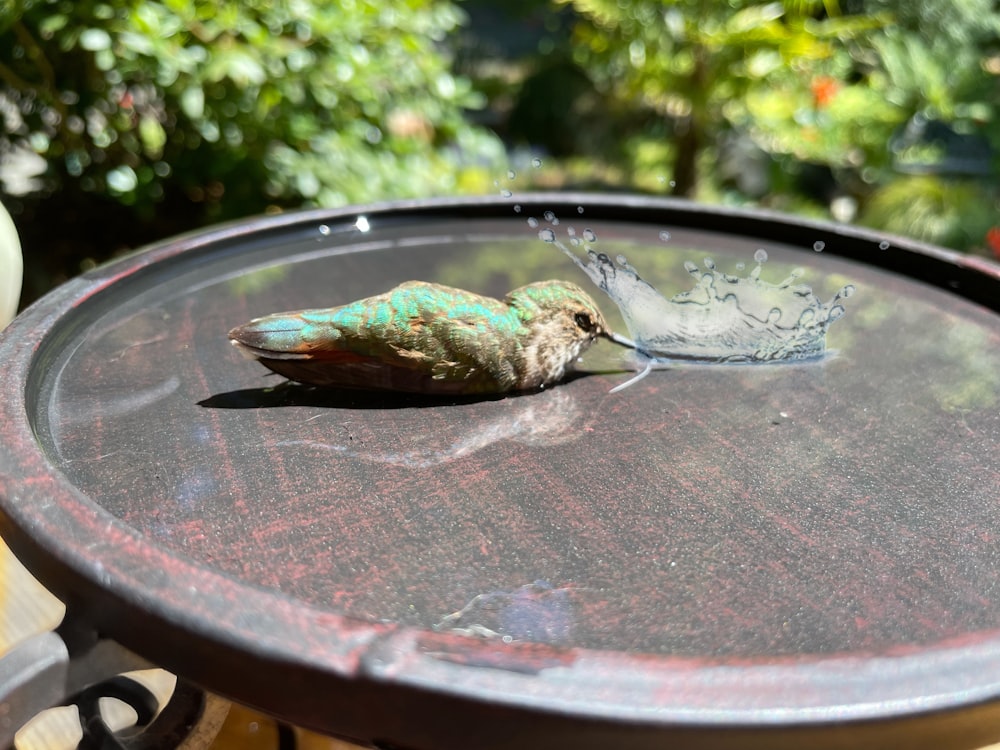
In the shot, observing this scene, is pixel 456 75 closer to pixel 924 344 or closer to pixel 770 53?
pixel 770 53

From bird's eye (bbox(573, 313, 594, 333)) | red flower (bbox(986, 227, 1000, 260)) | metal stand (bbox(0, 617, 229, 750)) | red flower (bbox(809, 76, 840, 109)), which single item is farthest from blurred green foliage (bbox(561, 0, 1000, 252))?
metal stand (bbox(0, 617, 229, 750))

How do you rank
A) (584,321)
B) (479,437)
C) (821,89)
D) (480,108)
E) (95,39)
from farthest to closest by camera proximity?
(821,89) → (480,108) → (95,39) → (584,321) → (479,437)

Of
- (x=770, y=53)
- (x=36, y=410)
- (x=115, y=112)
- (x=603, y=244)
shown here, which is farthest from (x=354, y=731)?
(x=770, y=53)

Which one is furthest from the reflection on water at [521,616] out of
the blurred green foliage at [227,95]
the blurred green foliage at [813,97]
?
the blurred green foliage at [813,97]

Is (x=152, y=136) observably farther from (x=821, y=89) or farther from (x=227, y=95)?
(x=821, y=89)

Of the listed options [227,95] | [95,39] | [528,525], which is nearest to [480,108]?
[227,95]

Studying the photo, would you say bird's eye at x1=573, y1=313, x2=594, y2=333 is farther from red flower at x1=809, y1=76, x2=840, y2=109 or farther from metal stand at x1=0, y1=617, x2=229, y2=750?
red flower at x1=809, y1=76, x2=840, y2=109

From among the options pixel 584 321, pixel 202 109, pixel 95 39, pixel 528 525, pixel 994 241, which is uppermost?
pixel 95 39
